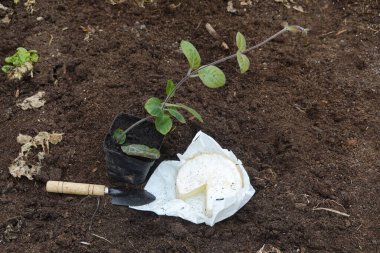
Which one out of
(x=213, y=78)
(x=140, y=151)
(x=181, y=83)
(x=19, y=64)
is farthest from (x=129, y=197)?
(x=19, y=64)

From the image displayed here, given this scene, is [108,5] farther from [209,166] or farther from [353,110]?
[353,110]

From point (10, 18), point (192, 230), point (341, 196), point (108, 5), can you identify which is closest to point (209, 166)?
point (192, 230)

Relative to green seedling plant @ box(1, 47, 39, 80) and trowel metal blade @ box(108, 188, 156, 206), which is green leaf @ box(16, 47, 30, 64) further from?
trowel metal blade @ box(108, 188, 156, 206)

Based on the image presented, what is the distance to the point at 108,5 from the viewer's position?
10.3 ft

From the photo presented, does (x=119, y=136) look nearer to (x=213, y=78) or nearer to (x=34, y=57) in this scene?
(x=213, y=78)

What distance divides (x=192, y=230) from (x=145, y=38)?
49.4 inches

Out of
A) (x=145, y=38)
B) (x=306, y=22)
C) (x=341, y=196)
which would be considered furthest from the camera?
(x=306, y=22)

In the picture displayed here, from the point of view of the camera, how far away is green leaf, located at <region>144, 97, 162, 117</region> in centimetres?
214

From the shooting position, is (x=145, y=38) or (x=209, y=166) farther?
(x=145, y=38)

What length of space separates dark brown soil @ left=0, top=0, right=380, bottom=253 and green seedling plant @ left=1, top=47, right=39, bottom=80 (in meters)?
0.05

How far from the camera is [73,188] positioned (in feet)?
7.39

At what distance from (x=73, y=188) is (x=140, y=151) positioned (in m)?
0.36

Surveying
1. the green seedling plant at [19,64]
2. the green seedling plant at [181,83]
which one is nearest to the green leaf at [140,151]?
the green seedling plant at [181,83]

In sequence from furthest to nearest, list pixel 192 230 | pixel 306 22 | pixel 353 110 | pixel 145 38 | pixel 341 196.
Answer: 1. pixel 306 22
2. pixel 145 38
3. pixel 353 110
4. pixel 341 196
5. pixel 192 230
